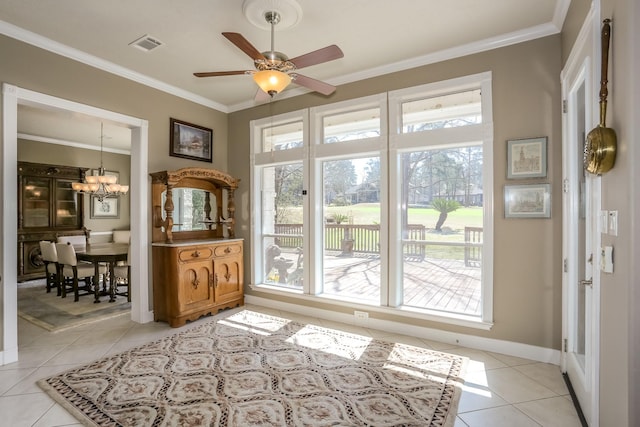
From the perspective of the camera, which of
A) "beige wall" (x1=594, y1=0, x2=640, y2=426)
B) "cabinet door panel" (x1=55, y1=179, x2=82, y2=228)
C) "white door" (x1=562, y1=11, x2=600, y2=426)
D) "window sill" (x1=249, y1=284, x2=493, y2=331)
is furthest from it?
"cabinet door panel" (x1=55, y1=179, x2=82, y2=228)

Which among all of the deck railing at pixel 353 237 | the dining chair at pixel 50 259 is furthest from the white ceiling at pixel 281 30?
the dining chair at pixel 50 259

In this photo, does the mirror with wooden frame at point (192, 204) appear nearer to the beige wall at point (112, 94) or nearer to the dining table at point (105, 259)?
the beige wall at point (112, 94)

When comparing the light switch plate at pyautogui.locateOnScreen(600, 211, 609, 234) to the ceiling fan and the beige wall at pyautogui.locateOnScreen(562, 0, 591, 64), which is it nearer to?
the beige wall at pyautogui.locateOnScreen(562, 0, 591, 64)

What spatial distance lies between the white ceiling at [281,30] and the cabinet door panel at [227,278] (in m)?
2.47

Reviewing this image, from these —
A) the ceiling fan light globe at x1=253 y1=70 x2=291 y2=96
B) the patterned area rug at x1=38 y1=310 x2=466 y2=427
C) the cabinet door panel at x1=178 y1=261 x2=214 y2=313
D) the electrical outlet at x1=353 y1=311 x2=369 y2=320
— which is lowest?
the patterned area rug at x1=38 y1=310 x2=466 y2=427

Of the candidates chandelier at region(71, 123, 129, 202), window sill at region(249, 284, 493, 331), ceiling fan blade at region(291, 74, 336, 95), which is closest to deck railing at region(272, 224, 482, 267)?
window sill at region(249, 284, 493, 331)

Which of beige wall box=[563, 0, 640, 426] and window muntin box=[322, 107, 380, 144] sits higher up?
window muntin box=[322, 107, 380, 144]

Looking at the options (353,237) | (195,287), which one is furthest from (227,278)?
(353,237)

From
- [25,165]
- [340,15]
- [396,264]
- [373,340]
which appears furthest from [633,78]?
[25,165]

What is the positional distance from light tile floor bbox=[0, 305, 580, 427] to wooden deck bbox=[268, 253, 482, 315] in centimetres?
42

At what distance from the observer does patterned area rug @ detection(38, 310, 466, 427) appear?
2.11 metres

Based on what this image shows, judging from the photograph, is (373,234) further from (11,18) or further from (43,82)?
(11,18)

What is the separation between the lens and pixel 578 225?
2480 millimetres

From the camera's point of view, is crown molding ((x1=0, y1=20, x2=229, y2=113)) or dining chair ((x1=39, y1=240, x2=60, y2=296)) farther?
dining chair ((x1=39, y1=240, x2=60, y2=296))
